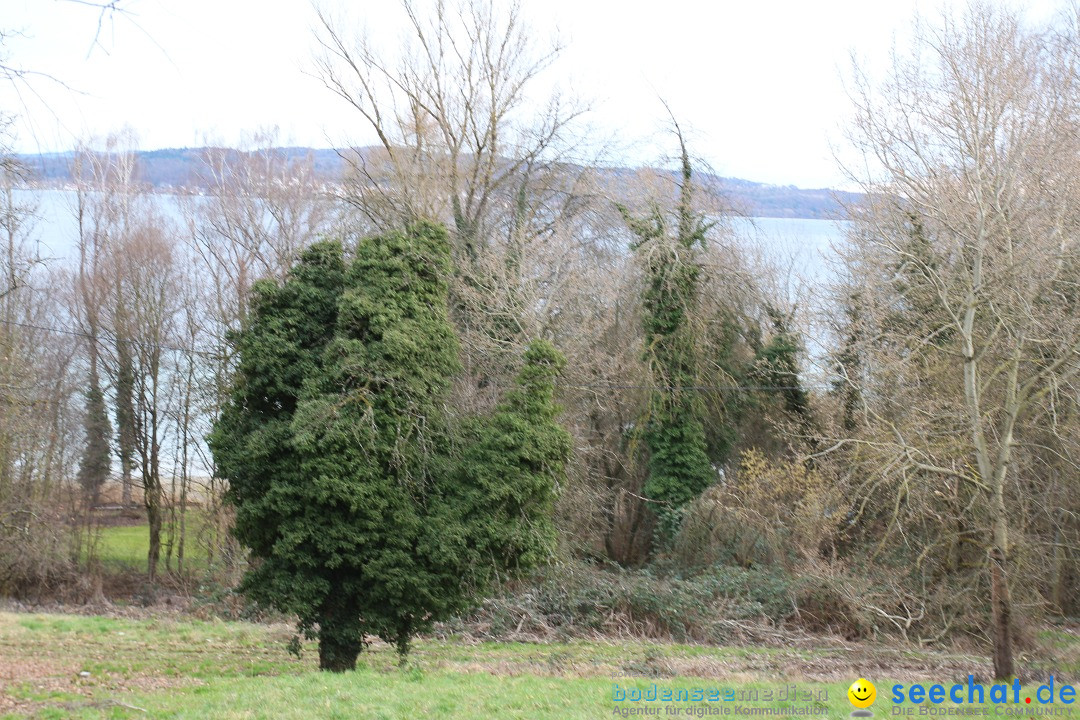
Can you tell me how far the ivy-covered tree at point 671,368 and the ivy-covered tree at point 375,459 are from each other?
38.8 feet

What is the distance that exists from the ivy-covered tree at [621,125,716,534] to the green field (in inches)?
286

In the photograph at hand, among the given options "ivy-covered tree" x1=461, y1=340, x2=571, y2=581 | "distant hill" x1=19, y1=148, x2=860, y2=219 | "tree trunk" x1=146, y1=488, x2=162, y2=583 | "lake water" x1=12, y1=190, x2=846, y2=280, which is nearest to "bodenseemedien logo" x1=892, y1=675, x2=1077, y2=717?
"ivy-covered tree" x1=461, y1=340, x2=571, y2=581

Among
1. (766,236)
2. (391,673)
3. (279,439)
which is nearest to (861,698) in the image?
(391,673)

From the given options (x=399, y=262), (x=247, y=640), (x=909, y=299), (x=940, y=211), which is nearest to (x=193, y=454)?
(x=247, y=640)

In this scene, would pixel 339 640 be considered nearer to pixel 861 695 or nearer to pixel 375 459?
pixel 375 459

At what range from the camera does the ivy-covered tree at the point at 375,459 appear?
12.3m

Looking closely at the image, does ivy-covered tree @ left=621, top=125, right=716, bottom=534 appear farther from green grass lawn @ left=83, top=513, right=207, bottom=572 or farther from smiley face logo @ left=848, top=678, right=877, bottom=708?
green grass lawn @ left=83, top=513, right=207, bottom=572

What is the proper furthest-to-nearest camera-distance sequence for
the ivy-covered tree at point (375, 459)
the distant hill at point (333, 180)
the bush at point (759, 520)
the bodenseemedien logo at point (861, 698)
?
1. the distant hill at point (333, 180)
2. the bush at point (759, 520)
3. the ivy-covered tree at point (375, 459)
4. the bodenseemedien logo at point (861, 698)

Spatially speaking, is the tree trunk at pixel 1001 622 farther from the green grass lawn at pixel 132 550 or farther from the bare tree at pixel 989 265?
the green grass lawn at pixel 132 550

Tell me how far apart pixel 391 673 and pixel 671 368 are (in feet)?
48.7

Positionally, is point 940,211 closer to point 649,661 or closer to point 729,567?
point 649,661

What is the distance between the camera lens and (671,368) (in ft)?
82.6

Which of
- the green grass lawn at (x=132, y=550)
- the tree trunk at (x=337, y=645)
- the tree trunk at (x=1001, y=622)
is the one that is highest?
the tree trunk at (x=1001, y=622)

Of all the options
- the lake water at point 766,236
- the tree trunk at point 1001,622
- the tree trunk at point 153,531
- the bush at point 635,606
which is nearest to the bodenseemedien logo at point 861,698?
the tree trunk at point 1001,622
